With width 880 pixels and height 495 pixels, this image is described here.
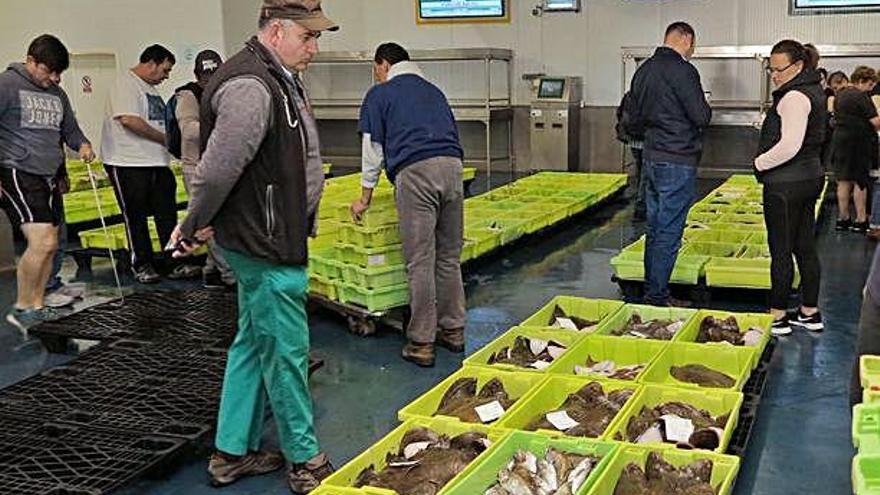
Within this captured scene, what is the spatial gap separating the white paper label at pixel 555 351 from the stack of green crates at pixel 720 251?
155 centimetres

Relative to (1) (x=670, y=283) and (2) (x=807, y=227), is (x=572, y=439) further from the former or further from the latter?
(1) (x=670, y=283)

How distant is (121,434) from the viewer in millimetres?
3305

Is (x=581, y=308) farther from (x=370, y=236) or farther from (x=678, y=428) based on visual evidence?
(x=678, y=428)

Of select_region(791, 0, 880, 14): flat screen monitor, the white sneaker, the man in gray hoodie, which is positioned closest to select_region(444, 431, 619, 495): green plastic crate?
the man in gray hoodie

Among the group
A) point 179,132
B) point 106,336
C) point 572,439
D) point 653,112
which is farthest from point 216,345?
point 653,112

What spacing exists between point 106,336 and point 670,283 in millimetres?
3155

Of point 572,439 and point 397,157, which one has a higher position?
point 397,157

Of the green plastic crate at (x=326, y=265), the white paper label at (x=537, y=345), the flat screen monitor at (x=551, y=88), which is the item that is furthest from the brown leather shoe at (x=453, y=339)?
the flat screen monitor at (x=551, y=88)

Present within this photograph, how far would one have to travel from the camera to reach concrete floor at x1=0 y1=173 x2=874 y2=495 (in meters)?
3.20

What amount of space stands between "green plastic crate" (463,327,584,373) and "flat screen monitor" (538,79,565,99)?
7450mm

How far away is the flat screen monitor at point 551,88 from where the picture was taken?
1116cm

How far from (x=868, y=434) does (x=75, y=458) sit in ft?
8.28

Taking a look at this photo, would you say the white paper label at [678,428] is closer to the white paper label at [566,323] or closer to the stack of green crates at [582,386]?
the stack of green crates at [582,386]

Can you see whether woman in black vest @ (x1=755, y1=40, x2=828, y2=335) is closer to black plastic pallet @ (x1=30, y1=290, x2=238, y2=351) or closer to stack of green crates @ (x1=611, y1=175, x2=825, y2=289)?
stack of green crates @ (x1=611, y1=175, x2=825, y2=289)
